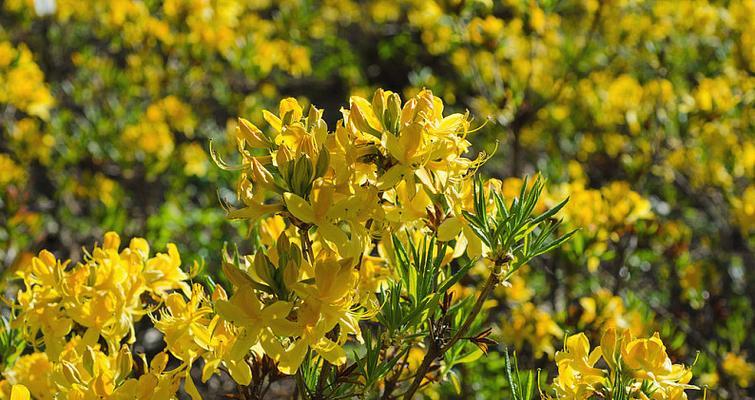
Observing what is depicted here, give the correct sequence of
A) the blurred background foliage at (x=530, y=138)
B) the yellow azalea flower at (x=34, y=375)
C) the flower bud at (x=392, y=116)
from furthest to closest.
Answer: the blurred background foliage at (x=530, y=138)
the yellow azalea flower at (x=34, y=375)
the flower bud at (x=392, y=116)

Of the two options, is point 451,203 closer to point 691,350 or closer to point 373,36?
point 691,350

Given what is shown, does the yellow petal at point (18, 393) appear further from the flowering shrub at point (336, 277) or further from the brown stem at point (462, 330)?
the brown stem at point (462, 330)

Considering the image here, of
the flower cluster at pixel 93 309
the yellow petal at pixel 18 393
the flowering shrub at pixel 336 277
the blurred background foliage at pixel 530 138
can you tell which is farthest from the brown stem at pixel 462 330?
the blurred background foliage at pixel 530 138

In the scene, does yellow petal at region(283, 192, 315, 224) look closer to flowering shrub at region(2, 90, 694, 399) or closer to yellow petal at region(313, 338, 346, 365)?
flowering shrub at region(2, 90, 694, 399)

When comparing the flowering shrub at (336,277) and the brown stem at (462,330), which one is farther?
the brown stem at (462,330)

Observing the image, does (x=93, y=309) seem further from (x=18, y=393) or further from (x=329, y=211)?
(x=329, y=211)

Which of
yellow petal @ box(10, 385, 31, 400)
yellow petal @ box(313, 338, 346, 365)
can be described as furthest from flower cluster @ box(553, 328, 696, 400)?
yellow petal @ box(10, 385, 31, 400)

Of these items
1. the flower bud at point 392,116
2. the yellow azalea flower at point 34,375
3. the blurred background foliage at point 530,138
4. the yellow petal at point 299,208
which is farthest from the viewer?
the blurred background foliage at point 530,138

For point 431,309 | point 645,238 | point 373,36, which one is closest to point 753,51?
point 645,238

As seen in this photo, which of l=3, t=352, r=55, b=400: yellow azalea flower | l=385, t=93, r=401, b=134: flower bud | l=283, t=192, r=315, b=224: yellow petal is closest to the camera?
l=283, t=192, r=315, b=224: yellow petal
